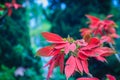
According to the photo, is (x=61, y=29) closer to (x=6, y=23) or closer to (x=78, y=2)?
(x=78, y=2)

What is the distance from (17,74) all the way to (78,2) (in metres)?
1.11

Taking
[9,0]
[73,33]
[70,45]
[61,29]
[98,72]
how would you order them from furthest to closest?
1. [9,0]
2. [61,29]
3. [73,33]
4. [98,72]
5. [70,45]

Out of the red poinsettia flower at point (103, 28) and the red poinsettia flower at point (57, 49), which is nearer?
the red poinsettia flower at point (57, 49)

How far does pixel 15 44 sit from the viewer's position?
364cm

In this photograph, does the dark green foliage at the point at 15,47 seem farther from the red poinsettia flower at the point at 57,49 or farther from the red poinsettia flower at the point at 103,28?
the red poinsettia flower at the point at 57,49

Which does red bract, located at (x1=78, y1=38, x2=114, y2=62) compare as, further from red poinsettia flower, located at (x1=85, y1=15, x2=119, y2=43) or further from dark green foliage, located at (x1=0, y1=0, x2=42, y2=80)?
dark green foliage, located at (x1=0, y1=0, x2=42, y2=80)

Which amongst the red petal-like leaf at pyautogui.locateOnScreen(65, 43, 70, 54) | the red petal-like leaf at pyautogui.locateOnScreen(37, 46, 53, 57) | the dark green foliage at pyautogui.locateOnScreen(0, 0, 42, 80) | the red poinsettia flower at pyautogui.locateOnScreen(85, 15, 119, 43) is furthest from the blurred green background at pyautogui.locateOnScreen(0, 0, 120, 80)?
the red petal-like leaf at pyautogui.locateOnScreen(65, 43, 70, 54)

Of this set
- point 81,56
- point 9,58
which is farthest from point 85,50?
point 9,58

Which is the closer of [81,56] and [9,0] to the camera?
[81,56]

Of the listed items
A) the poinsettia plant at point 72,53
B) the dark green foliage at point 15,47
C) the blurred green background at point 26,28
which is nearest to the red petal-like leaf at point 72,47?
the poinsettia plant at point 72,53

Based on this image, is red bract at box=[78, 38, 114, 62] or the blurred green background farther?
the blurred green background

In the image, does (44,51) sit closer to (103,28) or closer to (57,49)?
(57,49)

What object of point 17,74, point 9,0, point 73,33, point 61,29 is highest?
point 9,0

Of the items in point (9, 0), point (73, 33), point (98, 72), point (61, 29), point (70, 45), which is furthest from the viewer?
point (9, 0)
